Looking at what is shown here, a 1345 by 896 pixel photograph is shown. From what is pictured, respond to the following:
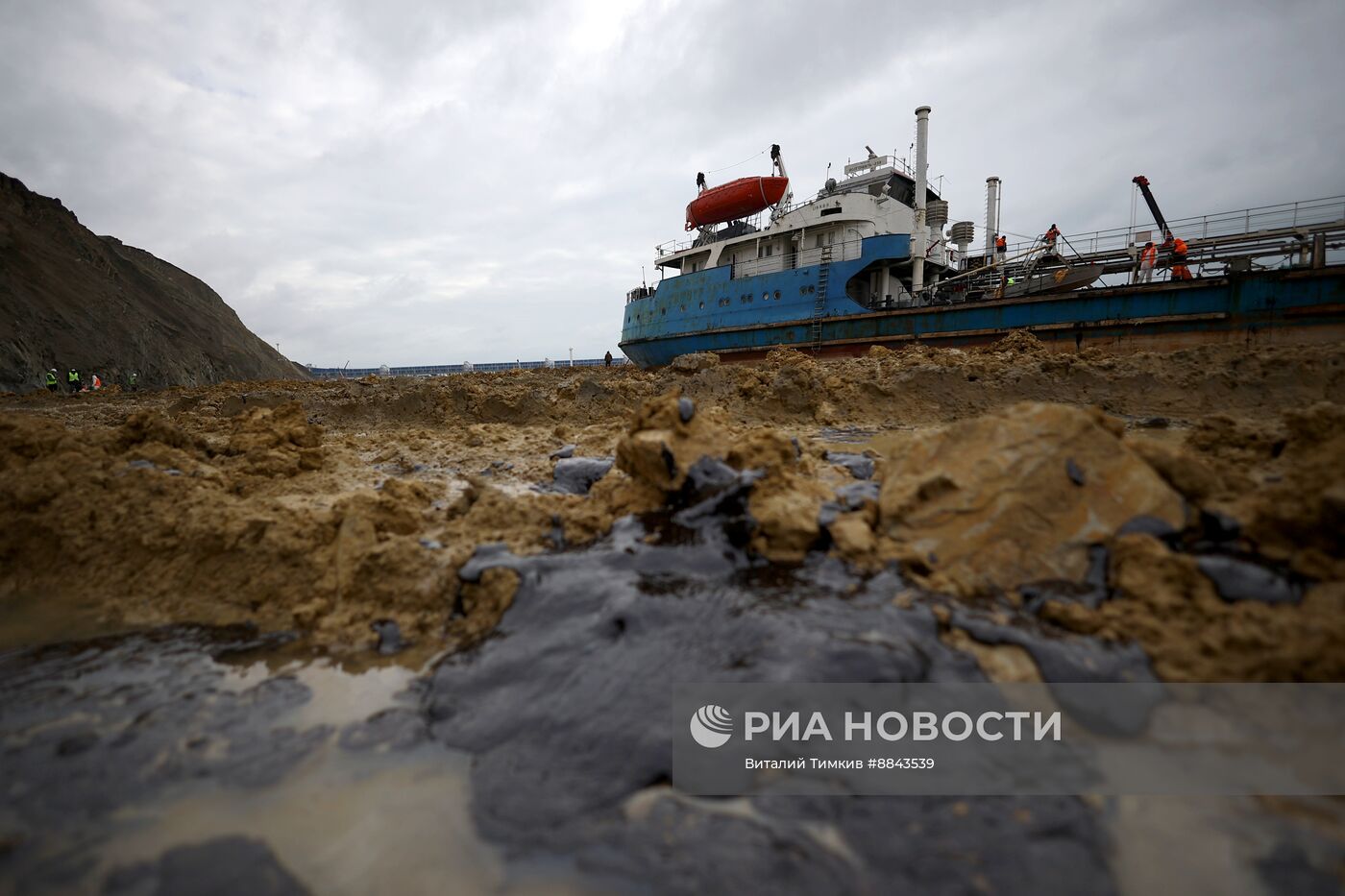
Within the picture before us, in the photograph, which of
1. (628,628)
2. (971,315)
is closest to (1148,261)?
(971,315)

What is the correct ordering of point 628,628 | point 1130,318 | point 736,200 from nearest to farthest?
point 628,628, point 1130,318, point 736,200

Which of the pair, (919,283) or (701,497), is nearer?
(701,497)

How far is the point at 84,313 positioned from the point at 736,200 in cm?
3149

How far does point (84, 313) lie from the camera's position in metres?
25.9

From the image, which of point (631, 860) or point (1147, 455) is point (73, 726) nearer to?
point (631, 860)

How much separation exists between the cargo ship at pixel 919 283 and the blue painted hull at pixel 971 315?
3cm

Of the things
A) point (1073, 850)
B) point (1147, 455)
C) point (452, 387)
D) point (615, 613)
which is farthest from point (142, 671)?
point (452, 387)

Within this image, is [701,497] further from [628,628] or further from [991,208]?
[991,208]

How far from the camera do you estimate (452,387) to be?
980 centimetres

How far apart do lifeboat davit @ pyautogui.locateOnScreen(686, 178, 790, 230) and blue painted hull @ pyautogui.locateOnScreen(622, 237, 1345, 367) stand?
84.2 inches

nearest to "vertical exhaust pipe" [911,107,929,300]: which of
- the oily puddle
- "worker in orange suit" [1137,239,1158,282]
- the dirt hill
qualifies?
"worker in orange suit" [1137,239,1158,282]

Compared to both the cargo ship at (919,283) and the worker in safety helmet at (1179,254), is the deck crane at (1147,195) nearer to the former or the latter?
the cargo ship at (919,283)

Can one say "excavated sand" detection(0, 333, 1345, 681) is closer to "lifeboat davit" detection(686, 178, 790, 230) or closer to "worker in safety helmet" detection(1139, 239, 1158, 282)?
"worker in safety helmet" detection(1139, 239, 1158, 282)

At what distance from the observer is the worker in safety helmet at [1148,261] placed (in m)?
11.0
